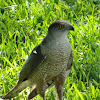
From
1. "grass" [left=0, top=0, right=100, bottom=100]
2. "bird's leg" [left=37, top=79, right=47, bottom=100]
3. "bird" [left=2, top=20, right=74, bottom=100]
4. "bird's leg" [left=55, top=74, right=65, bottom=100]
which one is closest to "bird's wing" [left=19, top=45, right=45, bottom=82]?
"bird" [left=2, top=20, right=74, bottom=100]

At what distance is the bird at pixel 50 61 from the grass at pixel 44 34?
54 cm

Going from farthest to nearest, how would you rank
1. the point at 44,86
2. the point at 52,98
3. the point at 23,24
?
1. the point at 23,24
2. the point at 52,98
3. the point at 44,86

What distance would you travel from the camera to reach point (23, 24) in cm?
535

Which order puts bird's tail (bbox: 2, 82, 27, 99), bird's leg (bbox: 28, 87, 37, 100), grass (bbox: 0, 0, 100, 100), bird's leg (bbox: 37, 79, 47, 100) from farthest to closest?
grass (bbox: 0, 0, 100, 100) < bird's leg (bbox: 28, 87, 37, 100) < bird's tail (bbox: 2, 82, 27, 99) < bird's leg (bbox: 37, 79, 47, 100)

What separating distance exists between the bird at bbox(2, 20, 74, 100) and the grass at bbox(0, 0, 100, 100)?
1.78 feet

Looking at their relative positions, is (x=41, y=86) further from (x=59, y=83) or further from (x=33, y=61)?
(x=33, y=61)

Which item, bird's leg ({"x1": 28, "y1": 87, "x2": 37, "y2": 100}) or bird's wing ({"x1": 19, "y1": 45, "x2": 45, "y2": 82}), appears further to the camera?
bird's leg ({"x1": 28, "y1": 87, "x2": 37, "y2": 100})

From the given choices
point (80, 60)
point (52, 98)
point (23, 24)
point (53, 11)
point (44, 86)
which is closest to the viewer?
point (44, 86)

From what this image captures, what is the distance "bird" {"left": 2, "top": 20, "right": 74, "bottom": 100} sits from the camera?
2.91m

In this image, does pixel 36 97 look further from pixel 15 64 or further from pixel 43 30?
pixel 43 30

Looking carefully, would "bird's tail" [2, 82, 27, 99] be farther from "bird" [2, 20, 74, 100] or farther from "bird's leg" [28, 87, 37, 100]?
"bird's leg" [28, 87, 37, 100]

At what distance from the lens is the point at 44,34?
5.03 meters

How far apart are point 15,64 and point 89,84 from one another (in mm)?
1158

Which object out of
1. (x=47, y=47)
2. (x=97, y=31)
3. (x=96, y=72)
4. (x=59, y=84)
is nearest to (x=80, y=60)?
(x=96, y=72)
